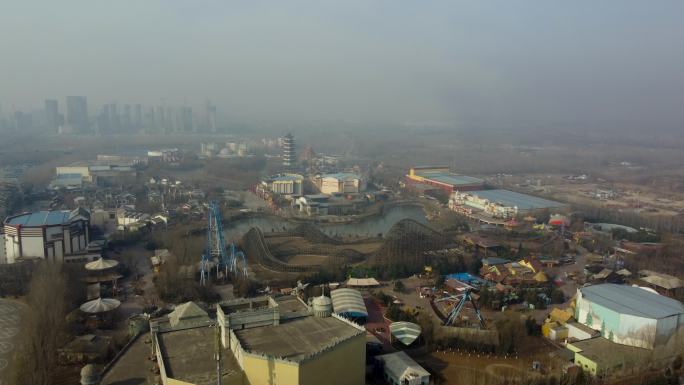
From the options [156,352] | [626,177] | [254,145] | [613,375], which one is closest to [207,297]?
[156,352]

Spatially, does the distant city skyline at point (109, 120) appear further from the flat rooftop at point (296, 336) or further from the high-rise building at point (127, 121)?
the flat rooftop at point (296, 336)

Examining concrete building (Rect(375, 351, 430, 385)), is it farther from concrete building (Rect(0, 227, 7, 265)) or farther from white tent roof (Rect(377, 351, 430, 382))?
concrete building (Rect(0, 227, 7, 265))

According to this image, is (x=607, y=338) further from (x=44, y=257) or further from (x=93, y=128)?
(x=93, y=128)

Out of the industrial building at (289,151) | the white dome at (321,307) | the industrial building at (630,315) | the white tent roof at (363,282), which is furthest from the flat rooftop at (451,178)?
the white dome at (321,307)

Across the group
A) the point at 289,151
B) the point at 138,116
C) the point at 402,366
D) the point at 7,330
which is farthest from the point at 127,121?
the point at 402,366

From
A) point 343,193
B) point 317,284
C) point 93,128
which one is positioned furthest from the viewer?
point 93,128
